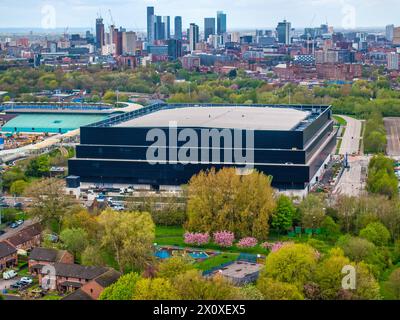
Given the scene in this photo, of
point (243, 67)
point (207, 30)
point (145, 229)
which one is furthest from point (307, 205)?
point (207, 30)

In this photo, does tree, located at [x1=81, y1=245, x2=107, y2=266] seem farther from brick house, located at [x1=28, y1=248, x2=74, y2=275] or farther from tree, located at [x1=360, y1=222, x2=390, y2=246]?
tree, located at [x1=360, y1=222, x2=390, y2=246]

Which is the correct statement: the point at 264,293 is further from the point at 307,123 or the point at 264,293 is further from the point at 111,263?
the point at 307,123

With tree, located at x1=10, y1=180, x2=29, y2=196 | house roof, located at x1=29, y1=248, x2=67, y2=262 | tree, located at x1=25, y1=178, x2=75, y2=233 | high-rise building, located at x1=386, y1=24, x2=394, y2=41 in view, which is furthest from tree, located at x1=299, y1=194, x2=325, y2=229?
high-rise building, located at x1=386, y1=24, x2=394, y2=41

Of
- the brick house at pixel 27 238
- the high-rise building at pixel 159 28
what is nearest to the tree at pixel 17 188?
the brick house at pixel 27 238

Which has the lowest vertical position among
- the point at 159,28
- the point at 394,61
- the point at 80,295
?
the point at 80,295

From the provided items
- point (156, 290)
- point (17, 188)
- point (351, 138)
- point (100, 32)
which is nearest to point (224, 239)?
point (156, 290)

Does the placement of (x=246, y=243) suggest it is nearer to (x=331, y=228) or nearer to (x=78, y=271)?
(x=331, y=228)

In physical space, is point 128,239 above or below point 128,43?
below
